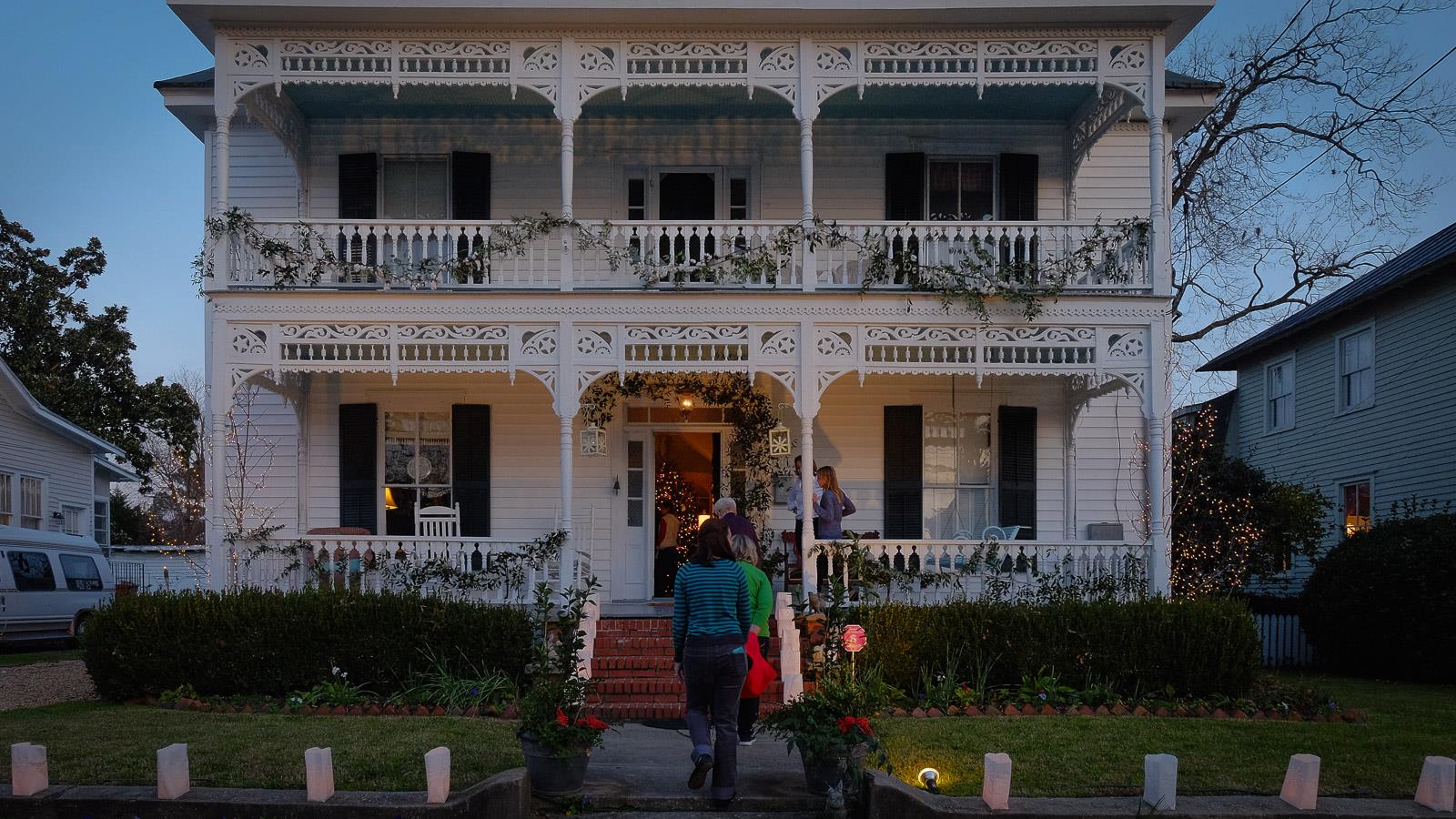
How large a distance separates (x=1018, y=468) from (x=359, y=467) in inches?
329

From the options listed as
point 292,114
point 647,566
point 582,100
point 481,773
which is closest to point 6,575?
point 292,114

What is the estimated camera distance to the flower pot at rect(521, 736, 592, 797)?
792 cm

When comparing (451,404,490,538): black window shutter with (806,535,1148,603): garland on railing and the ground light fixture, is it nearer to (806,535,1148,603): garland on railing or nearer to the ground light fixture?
(806,535,1148,603): garland on railing

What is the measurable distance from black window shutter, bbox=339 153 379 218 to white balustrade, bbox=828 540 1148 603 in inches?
296

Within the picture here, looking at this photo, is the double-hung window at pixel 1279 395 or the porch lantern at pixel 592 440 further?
the double-hung window at pixel 1279 395

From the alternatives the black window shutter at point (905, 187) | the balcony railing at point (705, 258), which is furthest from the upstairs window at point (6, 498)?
the black window shutter at point (905, 187)

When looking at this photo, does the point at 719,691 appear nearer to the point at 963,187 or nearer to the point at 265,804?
the point at 265,804

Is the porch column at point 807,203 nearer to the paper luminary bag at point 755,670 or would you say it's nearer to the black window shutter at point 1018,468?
the black window shutter at point 1018,468

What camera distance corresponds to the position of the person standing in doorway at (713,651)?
768cm

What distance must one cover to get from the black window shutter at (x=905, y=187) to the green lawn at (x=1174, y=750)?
277 inches

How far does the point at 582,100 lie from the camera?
1352 cm

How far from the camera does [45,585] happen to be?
19.5 meters

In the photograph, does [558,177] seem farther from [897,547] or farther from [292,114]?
[897,547]

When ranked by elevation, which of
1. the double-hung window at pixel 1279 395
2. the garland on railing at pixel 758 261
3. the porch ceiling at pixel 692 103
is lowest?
the double-hung window at pixel 1279 395
